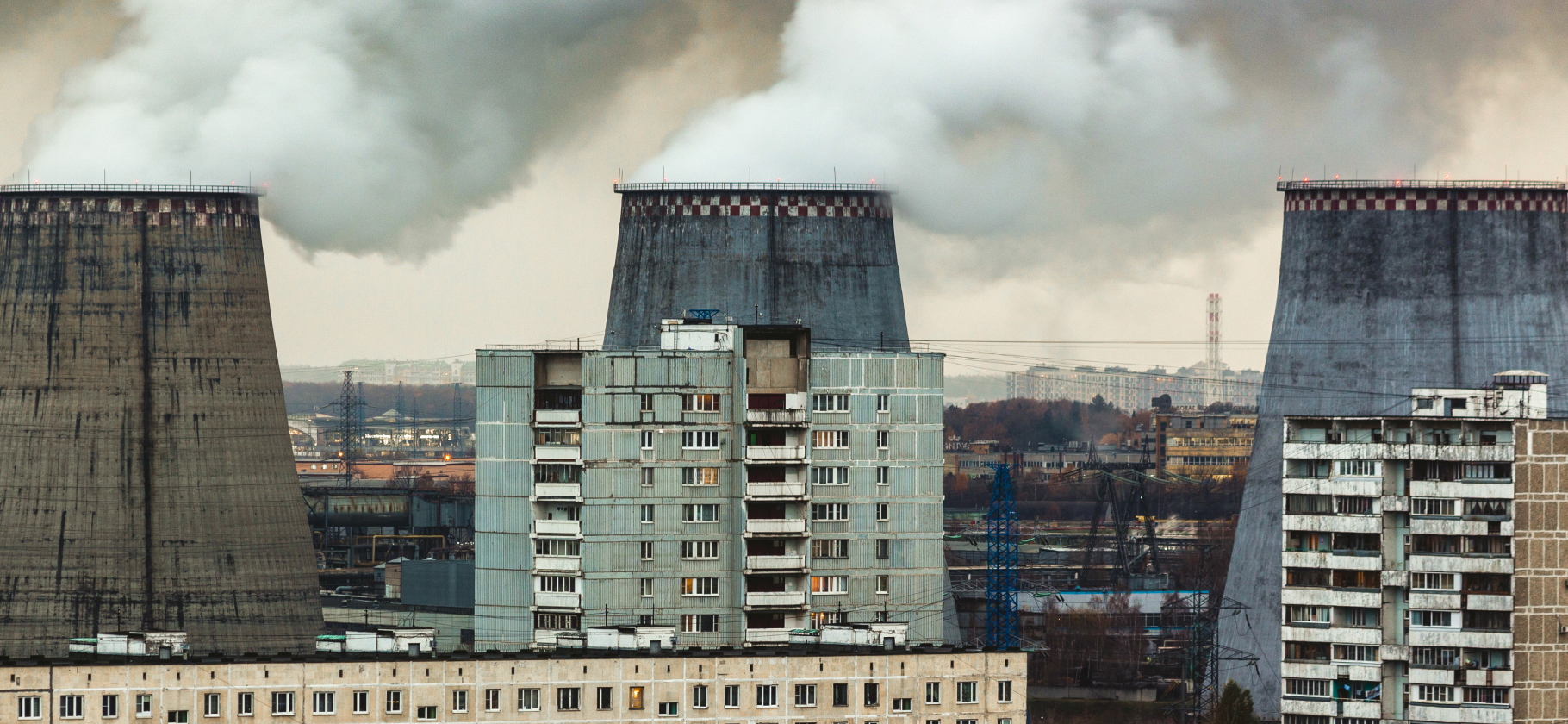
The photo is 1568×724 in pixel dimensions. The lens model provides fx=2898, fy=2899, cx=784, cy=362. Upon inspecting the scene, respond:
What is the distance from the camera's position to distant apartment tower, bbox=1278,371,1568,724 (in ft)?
173

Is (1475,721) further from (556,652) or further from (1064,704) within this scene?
(1064,704)

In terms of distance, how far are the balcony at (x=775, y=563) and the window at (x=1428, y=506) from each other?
39.4 ft

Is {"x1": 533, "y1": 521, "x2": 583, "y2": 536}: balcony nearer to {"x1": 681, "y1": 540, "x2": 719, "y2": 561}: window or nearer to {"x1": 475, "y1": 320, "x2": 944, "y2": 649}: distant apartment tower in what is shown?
{"x1": 475, "y1": 320, "x2": 944, "y2": 649}: distant apartment tower

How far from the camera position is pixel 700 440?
5750 centimetres

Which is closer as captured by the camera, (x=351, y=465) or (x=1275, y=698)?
(x=1275, y=698)

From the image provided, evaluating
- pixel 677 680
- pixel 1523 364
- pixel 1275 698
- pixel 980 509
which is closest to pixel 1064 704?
pixel 1275 698

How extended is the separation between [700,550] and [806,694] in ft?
28.0

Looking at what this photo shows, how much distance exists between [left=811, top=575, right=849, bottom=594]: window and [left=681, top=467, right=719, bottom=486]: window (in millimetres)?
2852

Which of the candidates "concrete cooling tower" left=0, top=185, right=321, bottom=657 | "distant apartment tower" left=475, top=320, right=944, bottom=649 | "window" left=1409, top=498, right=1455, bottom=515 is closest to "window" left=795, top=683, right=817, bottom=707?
"distant apartment tower" left=475, top=320, right=944, bottom=649

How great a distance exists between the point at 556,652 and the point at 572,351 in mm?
9542

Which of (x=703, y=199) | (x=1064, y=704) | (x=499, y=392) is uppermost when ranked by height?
(x=703, y=199)

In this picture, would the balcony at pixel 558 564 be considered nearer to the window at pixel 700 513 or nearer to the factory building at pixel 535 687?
the window at pixel 700 513

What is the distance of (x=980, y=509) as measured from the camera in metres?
150

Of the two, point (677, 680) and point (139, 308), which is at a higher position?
point (139, 308)
